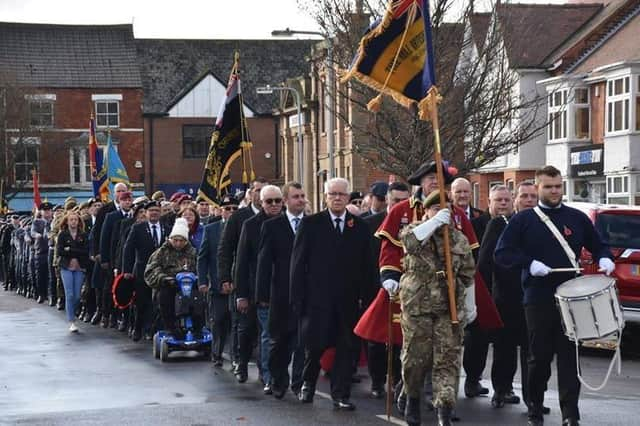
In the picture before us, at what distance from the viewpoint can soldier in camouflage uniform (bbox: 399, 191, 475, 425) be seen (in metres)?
9.62

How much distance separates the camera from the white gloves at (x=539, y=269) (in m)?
9.77

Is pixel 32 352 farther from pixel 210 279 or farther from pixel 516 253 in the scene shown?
pixel 516 253

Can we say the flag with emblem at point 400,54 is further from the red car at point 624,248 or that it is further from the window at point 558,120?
the window at point 558,120

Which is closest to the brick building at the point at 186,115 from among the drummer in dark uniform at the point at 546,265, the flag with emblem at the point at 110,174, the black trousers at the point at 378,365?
the flag with emblem at the point at 110,174

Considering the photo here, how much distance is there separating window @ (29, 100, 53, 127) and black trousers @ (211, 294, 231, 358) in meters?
53.5

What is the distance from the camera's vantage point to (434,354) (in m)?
9.67

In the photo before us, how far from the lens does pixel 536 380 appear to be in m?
10.1

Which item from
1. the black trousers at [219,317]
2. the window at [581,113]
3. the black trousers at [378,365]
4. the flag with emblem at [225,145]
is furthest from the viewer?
the window at [581,113]

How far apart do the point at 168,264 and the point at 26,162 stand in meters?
54.6

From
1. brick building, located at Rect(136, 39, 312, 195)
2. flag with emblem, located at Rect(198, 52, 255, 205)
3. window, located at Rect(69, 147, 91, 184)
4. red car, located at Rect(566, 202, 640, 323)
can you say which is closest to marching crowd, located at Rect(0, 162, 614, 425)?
red car, located at Rect(566, 202, 640, 323)

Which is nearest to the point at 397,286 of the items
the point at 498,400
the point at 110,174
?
the point at 498,400

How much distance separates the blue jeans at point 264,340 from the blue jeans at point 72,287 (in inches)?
315

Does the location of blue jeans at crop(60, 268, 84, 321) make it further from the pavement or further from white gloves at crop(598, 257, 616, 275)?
white gloves at crop(598, 257, 616, 275)

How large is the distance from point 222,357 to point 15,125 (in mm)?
51227
